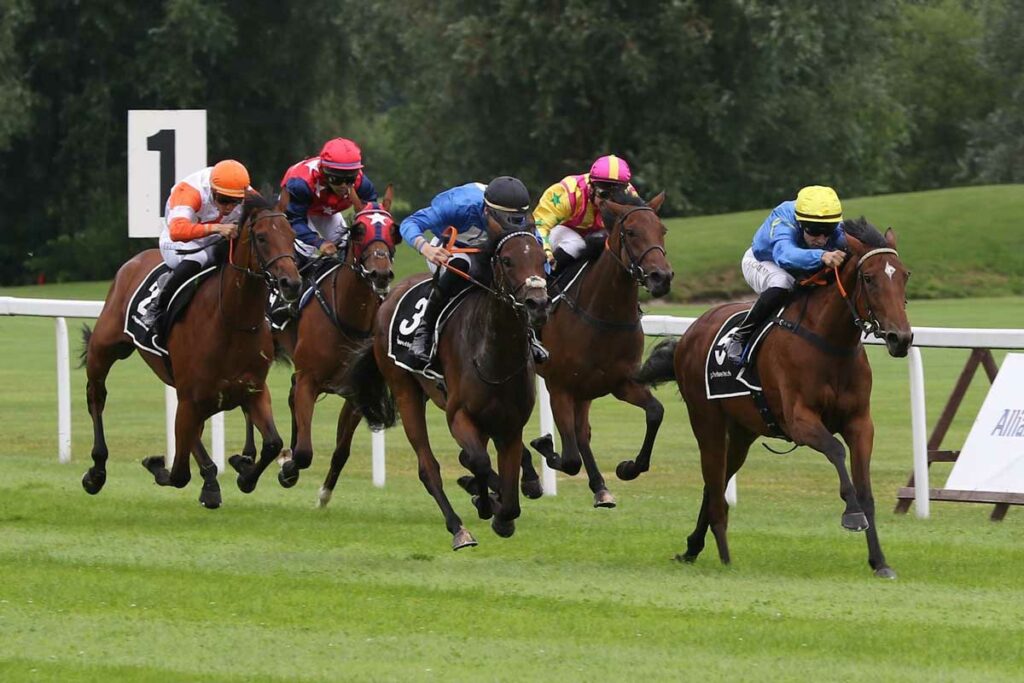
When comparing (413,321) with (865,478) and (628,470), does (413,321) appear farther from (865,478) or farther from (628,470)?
(865,478)

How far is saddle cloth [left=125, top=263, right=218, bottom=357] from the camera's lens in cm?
1022

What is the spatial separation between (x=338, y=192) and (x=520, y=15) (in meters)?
28.2

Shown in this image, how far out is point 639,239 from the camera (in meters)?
9.55

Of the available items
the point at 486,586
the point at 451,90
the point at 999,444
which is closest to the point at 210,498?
the point at 486,586

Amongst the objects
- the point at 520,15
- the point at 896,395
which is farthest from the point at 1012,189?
the point at 896,395

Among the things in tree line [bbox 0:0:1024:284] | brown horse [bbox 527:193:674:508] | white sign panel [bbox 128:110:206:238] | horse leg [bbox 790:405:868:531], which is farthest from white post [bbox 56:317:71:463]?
tree line [bbox 0:0:1024:284]

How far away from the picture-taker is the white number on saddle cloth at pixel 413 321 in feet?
30.1

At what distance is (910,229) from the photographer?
112 ft

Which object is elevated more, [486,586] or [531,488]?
[486,586]

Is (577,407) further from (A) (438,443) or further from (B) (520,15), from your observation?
(B) (520,15)

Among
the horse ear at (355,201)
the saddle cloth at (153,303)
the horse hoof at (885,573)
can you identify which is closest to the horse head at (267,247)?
Result: the saddle cloth at (153,303)

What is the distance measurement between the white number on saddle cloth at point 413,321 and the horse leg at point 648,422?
1.33 m

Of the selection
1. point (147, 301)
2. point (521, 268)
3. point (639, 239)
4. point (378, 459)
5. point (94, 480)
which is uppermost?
point (521, 268)

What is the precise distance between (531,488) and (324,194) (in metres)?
2.21
